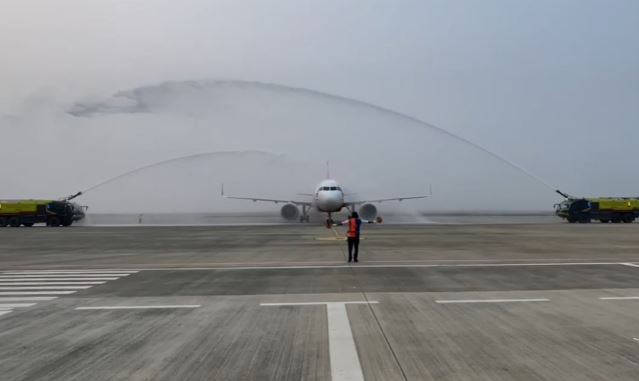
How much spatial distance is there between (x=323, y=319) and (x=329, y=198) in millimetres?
41532

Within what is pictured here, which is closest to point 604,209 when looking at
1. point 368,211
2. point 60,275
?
point 368,211

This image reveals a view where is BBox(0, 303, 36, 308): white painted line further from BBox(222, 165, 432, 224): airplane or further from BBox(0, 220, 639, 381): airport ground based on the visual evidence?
BBox(222, 165, 432, 224): airplane

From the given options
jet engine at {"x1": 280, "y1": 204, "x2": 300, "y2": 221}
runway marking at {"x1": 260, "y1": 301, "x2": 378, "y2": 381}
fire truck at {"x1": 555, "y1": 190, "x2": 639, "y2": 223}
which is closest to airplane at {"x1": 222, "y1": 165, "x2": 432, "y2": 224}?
jet engine at {"x1": 280, "y1": 204, "x2": 300, "y2": 221}

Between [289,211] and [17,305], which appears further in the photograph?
[289,211]

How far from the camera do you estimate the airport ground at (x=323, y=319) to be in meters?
7.36

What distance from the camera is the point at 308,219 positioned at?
61.7 metres

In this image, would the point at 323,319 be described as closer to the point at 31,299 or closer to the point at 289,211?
the point at 31,299

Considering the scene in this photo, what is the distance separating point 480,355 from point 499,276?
9159 mm

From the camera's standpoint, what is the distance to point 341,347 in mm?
8320

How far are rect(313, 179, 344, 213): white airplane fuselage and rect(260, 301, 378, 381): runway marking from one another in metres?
40.2

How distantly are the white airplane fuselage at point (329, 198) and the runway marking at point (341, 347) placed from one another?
40.2 m

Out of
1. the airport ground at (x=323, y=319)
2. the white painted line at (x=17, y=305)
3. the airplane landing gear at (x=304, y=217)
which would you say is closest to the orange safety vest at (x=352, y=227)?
the airport ground at (x=323, y=319)

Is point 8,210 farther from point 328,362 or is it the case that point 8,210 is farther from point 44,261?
point 328,362

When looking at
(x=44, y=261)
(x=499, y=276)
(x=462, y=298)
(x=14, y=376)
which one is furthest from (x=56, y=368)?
(x=44, y=261)
